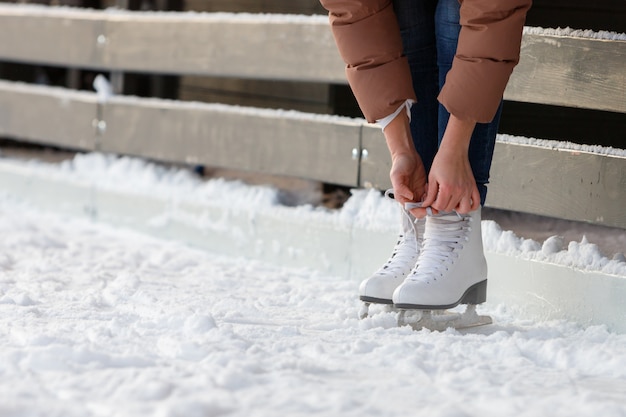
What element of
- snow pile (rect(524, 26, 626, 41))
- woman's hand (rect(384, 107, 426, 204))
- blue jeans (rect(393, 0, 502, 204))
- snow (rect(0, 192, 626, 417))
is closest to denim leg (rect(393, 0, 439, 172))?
blue jeans (rect(393, 0, 502, 204))

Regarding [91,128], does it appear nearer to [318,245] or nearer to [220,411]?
[318,245]

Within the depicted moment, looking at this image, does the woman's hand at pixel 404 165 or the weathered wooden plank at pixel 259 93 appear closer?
the woman's hand at pixel 404 165

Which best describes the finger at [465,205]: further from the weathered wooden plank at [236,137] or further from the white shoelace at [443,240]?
the weathered wooden plank at [236,137]

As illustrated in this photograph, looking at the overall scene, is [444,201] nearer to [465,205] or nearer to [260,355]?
[465,205]

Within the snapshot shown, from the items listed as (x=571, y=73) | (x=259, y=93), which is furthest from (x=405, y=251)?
(x=259, y=93)

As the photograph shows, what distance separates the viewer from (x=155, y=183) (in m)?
3.38

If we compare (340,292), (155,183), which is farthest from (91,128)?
(340,292)

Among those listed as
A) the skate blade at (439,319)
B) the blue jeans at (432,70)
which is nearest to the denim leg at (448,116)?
the blue jeans at (432,70)

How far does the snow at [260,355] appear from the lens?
4.79 feet

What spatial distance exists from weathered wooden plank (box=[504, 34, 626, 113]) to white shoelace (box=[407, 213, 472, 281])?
470 millimetres

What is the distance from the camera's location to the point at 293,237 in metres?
2.83

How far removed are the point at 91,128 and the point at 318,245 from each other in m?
1.34

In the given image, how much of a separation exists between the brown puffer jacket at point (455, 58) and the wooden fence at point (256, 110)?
434 mm

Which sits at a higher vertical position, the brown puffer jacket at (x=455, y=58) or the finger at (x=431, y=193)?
the brown puffer jacket at (x=455, y=58)
